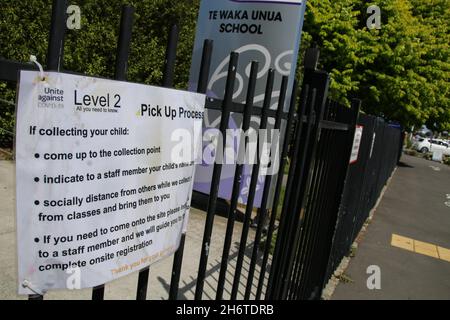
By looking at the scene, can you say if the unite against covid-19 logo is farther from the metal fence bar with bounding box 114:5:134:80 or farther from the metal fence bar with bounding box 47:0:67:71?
the metal fence bar with bounding box 114:5:134:80

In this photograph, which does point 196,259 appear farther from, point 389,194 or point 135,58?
point 389,194

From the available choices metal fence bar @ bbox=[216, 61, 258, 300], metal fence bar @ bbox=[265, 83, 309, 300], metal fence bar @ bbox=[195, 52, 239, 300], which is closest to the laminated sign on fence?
metal fence bar @ bbox=[195, 52, 239, 300]

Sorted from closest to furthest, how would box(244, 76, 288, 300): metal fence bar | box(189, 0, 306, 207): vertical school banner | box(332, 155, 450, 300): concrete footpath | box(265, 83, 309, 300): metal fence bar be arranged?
box(244, 76, 288, 300): metal fence bar < box(265, 83, 309, 300): metal fence bar < box(332, 155, 450, 300): concrete footpath < box(189, 0, 306, 207): vertical school banner

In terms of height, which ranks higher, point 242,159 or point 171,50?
point 171,50

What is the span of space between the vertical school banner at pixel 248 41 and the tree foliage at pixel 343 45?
2.77 metres

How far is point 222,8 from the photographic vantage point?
224 inches

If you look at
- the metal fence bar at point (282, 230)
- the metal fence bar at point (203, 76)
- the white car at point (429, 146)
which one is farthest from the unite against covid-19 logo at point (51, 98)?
the white car at point (429, 146)

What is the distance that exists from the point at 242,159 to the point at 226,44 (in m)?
4.33

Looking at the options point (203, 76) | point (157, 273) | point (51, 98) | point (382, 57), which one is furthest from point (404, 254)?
point (382, 57)

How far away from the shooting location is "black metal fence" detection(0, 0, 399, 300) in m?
1.26

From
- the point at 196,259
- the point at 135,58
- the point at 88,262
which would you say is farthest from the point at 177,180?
the point at 135,58

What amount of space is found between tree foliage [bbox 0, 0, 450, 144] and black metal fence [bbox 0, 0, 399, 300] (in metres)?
5.34

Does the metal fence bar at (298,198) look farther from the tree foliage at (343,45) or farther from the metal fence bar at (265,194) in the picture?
the tree foliage at (343,45)
